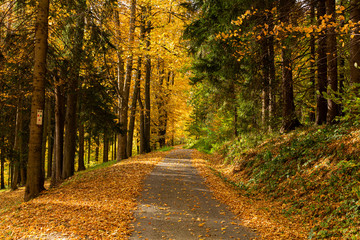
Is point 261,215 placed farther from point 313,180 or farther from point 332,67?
point 332,67

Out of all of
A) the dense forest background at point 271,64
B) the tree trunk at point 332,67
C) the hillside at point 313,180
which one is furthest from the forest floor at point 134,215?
the tree trunk at point 332,67

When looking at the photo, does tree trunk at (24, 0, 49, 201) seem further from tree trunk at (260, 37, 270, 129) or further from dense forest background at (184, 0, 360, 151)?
tree trunk at (260, 37, 270, 129)

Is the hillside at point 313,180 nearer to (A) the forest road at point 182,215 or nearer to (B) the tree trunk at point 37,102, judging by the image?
(A) the forest road at point 182,215

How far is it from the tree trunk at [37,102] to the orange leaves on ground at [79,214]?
21.6 inches

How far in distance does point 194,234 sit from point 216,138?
1534 cm

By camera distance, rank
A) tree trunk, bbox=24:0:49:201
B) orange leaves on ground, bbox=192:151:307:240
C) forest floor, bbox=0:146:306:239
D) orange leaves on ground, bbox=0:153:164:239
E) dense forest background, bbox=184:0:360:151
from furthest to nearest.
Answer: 1. tree trunk, bbox=24:0:49:201
2. dense forest background, bbox=184:0:360:151
3. orange leaves on ground, bbox=192:151:307:240
4. forest floor, bbox=0:146:306:239
5. orange leaves on ground, bbox=0:153:164:239

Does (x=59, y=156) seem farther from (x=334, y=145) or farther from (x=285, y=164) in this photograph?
(x=334, y=145)

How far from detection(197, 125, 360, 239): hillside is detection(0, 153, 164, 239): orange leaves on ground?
362 cm

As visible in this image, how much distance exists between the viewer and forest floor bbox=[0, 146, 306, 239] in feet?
15.5

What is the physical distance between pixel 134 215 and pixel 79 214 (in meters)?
1.18

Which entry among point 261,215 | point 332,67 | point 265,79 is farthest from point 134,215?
point 332,67

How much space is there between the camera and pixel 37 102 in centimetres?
745

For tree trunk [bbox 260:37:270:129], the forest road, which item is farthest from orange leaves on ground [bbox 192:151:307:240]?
tree trunk [bbox 260:37:270:129]

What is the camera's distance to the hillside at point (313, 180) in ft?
15.7
